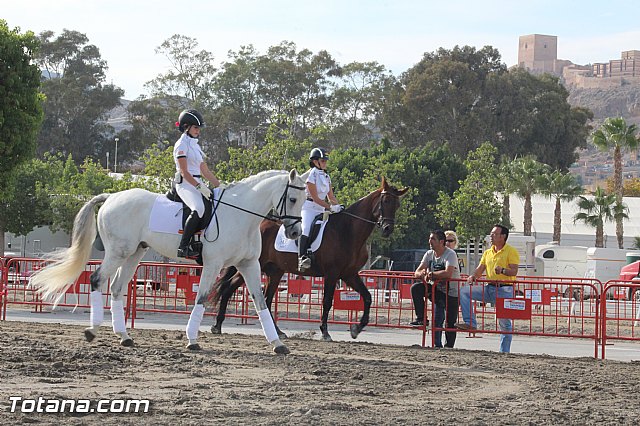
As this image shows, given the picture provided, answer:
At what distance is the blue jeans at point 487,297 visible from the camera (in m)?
16.2

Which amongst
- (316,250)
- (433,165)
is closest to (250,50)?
(433,165)

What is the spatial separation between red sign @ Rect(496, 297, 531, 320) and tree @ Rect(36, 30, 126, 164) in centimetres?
7508

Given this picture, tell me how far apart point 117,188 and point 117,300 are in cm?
3031

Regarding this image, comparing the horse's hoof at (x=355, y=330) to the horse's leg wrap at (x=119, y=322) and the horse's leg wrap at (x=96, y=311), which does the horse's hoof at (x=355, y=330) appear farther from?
the horse's leg wrap at (x=96, y=311)

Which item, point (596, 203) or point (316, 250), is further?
point (596, 203)

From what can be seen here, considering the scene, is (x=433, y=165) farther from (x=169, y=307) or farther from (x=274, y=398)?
(x=274, y=398)

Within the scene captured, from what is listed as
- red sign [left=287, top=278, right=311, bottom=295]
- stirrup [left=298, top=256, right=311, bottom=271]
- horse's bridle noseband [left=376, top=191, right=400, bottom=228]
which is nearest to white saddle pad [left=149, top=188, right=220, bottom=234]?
stirrup [left=298, top=256, right=311, bottom=271]

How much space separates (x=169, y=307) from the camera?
894 inches

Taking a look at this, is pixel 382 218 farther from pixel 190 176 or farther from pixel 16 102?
pixel 16 102

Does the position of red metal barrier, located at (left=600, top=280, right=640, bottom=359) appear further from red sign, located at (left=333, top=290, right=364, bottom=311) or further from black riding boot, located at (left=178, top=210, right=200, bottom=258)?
black riding boot, located at (left=178, top=210, right=200, bottom=258)

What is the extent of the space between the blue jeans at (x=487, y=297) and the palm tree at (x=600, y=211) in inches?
1906

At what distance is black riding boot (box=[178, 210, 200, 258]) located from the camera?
1367cm

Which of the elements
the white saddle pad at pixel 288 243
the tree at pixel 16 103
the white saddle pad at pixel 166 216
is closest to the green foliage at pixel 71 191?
the tree at pixel 16 103

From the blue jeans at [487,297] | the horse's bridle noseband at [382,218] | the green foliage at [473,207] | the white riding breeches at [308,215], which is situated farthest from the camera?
the green foliage at [473,207]
